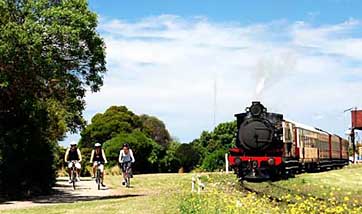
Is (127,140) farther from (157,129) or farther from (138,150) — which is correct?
(157,129)

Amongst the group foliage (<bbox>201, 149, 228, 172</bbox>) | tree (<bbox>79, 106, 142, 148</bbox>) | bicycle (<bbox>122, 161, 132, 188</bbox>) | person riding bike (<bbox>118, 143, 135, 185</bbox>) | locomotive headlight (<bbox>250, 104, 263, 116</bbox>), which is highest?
tree (<bbox>79, 106, 142, 148</bbox>)

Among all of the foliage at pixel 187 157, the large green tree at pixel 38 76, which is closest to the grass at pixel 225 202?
the large green tree at pixel 38 76

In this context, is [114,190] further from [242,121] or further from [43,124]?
[242,121]

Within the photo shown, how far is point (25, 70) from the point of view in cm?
2089

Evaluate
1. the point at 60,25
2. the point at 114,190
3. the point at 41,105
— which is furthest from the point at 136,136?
the point at 60,25

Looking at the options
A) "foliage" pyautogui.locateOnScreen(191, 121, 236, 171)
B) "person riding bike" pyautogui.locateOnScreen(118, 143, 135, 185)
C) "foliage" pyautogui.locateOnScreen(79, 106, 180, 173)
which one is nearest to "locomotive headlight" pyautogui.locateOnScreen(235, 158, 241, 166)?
"person riding bike" pyautogui.locateOnScreen(118, 143, 135, 185)

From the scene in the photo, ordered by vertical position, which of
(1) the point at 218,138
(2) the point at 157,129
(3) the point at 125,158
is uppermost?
(2) the point at 157,129

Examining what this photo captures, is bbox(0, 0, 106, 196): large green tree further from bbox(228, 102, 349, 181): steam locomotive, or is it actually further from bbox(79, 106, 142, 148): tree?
bbox(79, 106, 142, 148): tree

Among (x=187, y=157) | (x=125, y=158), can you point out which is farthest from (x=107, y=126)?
(x=125, y=158)

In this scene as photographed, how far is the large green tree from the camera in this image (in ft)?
66.3

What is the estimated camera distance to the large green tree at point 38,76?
66.3 ft

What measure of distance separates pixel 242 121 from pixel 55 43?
46.4 feet

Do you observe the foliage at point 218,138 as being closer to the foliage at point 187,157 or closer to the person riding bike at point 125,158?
the foliage at point 187,157

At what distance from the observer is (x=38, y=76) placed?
21578 mm
